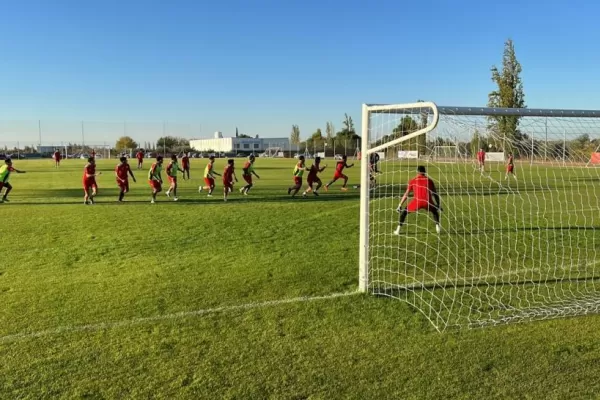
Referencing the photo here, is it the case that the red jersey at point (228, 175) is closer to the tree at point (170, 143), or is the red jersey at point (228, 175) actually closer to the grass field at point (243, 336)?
the grass field at point (243, 336)

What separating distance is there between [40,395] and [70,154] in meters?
90.0

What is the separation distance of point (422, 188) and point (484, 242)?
1.56m

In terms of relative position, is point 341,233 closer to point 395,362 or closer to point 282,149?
point 395,362

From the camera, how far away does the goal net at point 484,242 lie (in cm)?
554

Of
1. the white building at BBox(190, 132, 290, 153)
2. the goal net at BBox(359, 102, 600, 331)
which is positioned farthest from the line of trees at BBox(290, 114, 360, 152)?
the goal net at BBox(359, 102, 600, 331)

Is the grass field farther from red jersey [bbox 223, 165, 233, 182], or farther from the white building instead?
the white building

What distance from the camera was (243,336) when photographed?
4648mm

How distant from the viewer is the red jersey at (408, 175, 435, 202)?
31.4 feet

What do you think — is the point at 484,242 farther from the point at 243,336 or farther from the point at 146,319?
the point at 146,319

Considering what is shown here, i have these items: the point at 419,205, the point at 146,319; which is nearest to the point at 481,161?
the point at 419,205

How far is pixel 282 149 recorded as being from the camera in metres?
94.8

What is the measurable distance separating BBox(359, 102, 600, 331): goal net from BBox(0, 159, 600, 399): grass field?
1.36 ft

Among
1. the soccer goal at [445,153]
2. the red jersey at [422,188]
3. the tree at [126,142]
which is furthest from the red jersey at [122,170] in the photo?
the tree at [126,142]

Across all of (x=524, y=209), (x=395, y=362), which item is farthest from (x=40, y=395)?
(x=524, y=209)
